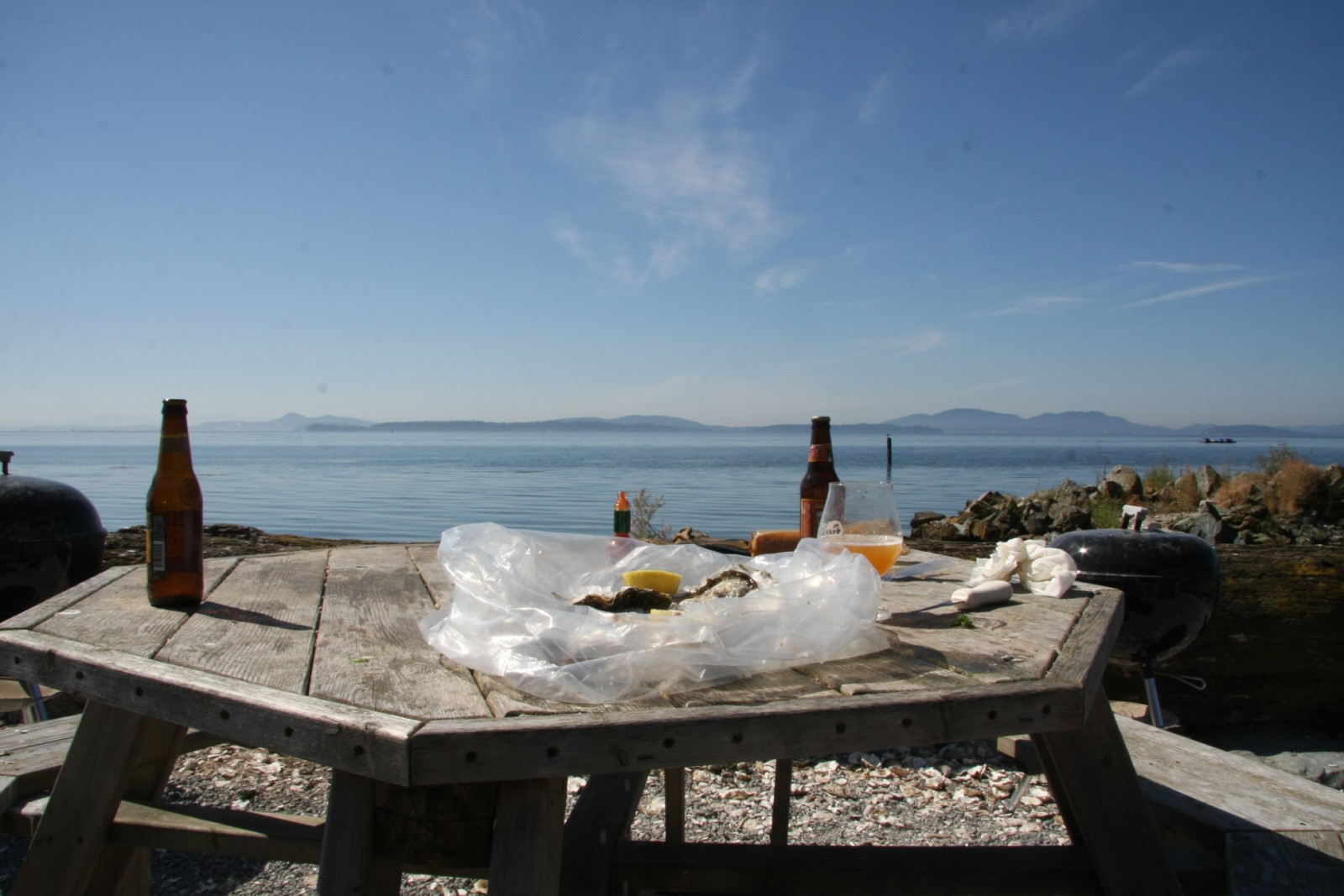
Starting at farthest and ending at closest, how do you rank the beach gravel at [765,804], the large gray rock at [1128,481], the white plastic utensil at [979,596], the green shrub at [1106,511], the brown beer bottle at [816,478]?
the large gray rock at [1128,481] → the green shrub at [1106,511] → the beach gravel at [765,804] → the brown beer bottle at [816,478] → the white plastic utensil at [979,596]

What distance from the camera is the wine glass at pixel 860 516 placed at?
1.99m

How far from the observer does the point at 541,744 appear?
106 centimetres

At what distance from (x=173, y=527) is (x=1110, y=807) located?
1946 millimetres

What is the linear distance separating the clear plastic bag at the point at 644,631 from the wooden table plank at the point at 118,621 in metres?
0.49

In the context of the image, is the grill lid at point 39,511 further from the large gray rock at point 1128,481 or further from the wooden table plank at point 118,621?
the large gray rock at point 1128,481

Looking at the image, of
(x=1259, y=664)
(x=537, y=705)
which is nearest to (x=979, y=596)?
(x=537, y=705)

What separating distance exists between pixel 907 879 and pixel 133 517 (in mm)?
18819

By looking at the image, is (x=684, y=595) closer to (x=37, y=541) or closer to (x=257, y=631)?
(x=257, y=631)

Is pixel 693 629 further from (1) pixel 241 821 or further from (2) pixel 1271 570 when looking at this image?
(2) pixel 1271 570

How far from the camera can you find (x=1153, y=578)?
2998 mm

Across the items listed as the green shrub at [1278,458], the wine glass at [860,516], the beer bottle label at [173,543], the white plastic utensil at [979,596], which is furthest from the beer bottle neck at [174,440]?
the green shrub at [1278,458]

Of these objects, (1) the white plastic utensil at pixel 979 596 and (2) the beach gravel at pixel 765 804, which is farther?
(2) the beach gravel at pixel 765 804

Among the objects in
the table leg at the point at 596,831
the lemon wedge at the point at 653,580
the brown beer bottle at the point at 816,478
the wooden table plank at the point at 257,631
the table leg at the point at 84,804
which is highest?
the brown beer bottle at the point at 816,478

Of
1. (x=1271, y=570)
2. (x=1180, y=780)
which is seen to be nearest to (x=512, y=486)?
(x=1271, y=570)
